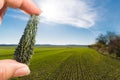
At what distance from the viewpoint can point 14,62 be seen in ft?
10.6

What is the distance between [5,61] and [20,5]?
70cm

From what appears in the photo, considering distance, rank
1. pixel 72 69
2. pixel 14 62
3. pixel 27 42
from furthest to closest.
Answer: pixel 72 69
pixel 27 42
pixel 14 62

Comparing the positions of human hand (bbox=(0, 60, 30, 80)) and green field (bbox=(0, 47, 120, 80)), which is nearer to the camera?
human hand (bbox=(0, 60, 30, 80))

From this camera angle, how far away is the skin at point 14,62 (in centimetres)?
303

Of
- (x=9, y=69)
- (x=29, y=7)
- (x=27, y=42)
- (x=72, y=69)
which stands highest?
(x=29, y=7)

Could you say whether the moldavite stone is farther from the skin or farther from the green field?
the green field

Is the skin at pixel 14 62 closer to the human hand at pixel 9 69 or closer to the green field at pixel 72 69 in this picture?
the human hand at pixel 9 69

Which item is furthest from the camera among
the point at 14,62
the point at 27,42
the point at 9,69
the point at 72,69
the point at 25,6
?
the point at 72,69

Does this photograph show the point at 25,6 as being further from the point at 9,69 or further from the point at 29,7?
the point at 9,69

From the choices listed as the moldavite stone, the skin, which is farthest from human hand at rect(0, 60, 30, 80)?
the moldavite stone

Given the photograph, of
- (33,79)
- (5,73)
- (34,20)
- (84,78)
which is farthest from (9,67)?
(84,78)

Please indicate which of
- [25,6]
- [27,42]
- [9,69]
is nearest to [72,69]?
[27,42]

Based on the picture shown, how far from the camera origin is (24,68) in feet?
10.6

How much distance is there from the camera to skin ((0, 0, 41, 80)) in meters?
3.03
